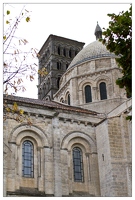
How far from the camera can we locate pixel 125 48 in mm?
12719

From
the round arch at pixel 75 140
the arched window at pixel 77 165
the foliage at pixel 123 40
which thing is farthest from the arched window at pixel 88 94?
the foliage at pixel 123 40

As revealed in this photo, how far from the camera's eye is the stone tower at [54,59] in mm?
51938

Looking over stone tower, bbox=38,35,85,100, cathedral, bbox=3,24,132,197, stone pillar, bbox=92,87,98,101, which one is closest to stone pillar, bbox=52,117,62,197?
cathedral, bbox=3,24,132,197

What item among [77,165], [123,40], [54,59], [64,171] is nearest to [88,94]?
[77,165]

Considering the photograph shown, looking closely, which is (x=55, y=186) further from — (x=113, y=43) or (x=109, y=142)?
(x=113, y=43)

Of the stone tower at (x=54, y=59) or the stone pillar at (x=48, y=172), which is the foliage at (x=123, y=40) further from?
the stone tower at (x=54, y=59)

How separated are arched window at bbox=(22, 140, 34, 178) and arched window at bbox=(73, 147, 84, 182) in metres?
3.32

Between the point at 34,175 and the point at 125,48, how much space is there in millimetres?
13676

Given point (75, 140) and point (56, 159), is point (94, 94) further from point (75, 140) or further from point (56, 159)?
point (56, 159)

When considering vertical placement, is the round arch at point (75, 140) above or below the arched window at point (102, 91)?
below

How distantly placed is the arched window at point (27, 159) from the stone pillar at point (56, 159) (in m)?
1.62

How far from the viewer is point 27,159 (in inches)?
941

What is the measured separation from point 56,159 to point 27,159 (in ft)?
6.65

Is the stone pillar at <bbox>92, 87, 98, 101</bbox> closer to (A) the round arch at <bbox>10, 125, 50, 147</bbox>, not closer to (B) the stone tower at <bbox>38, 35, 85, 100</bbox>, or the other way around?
(A) the round arch at <bbox>10, 125, 50, 147</bbox>
